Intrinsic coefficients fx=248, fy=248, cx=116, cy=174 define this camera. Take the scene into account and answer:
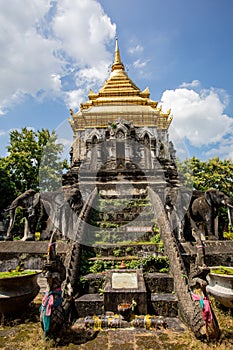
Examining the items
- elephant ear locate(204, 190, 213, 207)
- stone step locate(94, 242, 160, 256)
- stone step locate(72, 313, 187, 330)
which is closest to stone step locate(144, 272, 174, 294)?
stone step locate(72, 313, 187, 330)

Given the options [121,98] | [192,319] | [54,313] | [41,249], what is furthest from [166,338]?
[121,98]

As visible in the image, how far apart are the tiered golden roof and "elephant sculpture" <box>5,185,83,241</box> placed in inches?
733

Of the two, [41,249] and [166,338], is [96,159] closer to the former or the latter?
[41,249]

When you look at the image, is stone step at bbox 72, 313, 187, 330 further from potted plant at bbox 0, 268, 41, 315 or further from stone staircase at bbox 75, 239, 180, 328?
potted plant at bbox 0, 268, 41, 315

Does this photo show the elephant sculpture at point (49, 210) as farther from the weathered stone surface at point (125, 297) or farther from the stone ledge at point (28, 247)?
the weathered stone surface at point (125, 297)

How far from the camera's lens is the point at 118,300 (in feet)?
19.3

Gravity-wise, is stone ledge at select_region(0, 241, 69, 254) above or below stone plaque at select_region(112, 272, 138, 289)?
above

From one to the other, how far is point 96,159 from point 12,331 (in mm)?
19738

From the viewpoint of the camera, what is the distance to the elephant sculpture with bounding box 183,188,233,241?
429 inches

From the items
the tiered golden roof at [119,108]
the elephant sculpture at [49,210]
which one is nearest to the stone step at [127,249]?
the elephant sculpture at [49,210]

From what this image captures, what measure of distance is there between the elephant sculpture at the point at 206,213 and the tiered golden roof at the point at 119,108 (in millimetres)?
19285

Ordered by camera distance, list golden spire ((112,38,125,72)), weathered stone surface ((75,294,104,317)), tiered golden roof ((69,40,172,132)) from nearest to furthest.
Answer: weathered stone surface ((75,294,104,317))
tiered golden roof ((69,40,172,132))
golden spire ((112,38,125,72))

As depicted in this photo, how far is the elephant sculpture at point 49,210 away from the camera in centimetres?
1081

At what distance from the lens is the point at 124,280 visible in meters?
6.37
